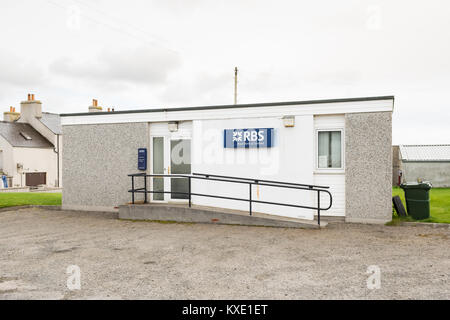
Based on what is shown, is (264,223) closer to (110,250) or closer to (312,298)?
(110,250)

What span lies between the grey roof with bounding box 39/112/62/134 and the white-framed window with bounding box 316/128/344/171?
28107 mm

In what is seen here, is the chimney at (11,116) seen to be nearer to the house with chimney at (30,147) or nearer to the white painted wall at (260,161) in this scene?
the house with chimney at (30,147)

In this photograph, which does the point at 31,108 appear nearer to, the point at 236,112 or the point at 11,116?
the point at 11,116

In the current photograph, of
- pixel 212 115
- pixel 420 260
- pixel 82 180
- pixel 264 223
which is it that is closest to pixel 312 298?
pixel 420 260

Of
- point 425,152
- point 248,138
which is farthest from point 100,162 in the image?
point 425,152

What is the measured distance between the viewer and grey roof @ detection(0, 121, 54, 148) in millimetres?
30023

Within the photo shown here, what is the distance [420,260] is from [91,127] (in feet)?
31.7

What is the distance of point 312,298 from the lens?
14.4 feet

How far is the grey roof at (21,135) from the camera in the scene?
30023 mm

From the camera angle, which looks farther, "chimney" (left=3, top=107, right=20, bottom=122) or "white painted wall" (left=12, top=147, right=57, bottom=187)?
"chimney" (left=3, top=107, right=20, bottom=122)

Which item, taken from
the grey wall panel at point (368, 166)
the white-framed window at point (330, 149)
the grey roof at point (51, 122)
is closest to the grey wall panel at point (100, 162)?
the white-framed window at point (330, 149)

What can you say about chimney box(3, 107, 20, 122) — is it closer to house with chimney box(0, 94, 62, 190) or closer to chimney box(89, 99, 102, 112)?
house with chimney box(0, 94, 62, 190)

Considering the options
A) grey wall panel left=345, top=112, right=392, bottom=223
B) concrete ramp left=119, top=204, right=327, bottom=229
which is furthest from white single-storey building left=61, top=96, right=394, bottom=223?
concrete ramp left=119, top=204, right=327, bottom=229

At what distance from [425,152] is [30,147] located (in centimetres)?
2774
